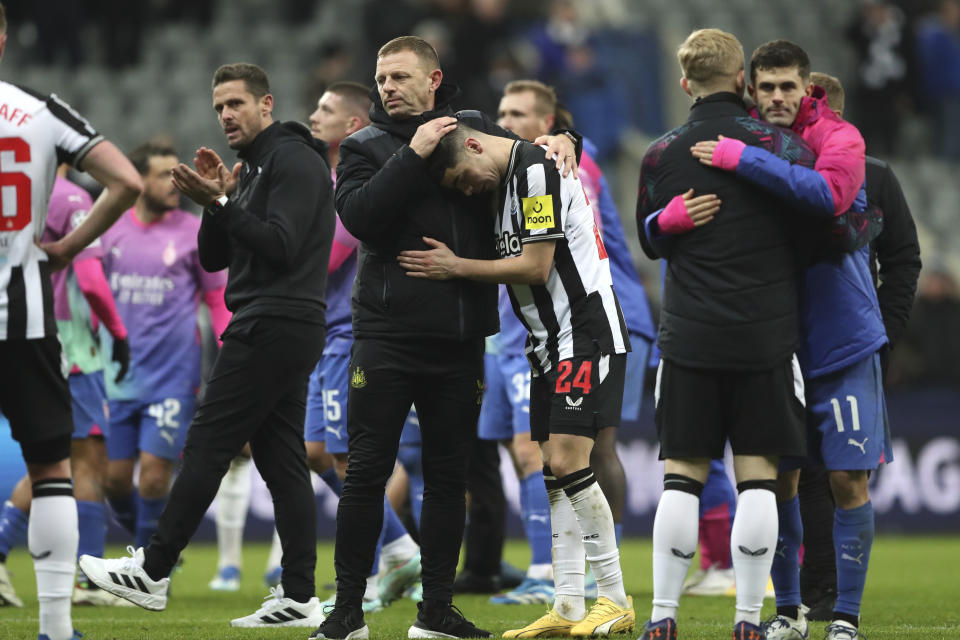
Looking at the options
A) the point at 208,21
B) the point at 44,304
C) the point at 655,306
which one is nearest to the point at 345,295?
the point at 44,304

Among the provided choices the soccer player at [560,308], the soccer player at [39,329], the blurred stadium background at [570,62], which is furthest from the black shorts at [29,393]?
the blurred stadium background at [570,62]

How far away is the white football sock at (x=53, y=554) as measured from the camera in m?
5.01

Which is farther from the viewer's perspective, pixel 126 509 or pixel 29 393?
pixel 126 509

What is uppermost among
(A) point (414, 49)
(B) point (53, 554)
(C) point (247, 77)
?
(C) point (247, 77)

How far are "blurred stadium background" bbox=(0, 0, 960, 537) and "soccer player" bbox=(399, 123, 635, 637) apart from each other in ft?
29.6

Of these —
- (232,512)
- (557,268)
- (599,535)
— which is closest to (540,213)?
(557,268)

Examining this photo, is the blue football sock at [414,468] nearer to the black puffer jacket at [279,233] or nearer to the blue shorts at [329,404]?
the blue shorts at [329,404]

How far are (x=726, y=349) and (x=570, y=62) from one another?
12.3m

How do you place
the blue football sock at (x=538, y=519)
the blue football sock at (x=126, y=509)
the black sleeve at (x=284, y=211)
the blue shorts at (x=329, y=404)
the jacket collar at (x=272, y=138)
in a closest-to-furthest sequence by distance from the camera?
the black sleeve at (x=284, y=211)
the jacket collar at (x=272, y=138)
the blue shorts at (x=329, y=404)
the blue football sock at (x=538, y=519)
the blue football sock at (x=126, y=509)

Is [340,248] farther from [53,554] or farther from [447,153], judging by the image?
[53,554]

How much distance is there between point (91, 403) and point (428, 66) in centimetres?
335

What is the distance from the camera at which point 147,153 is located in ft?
27.1

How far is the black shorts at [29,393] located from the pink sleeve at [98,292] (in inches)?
102

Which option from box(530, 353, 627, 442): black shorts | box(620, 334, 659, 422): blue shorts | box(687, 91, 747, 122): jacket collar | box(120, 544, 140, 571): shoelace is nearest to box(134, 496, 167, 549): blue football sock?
box(120, 544, 140, 571): shoelace
